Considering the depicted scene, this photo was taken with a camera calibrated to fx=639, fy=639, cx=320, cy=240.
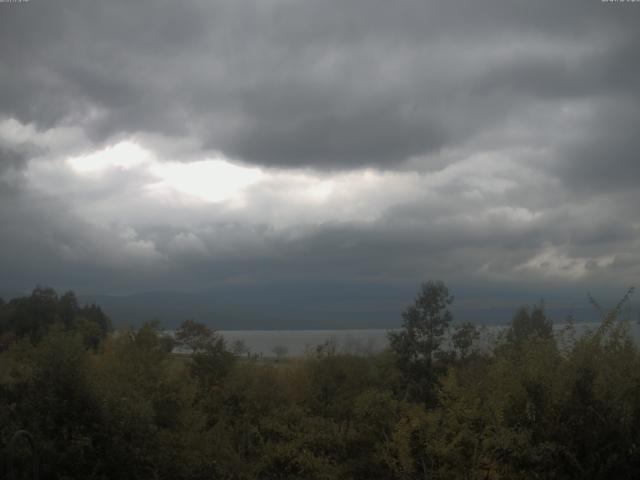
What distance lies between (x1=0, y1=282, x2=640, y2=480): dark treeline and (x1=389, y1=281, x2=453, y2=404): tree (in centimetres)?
24

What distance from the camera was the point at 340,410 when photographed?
34.2 m

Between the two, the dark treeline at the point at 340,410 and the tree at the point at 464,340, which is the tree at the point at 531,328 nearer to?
the dark treeline at the point at 340,410

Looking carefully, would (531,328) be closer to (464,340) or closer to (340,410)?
(340,410)

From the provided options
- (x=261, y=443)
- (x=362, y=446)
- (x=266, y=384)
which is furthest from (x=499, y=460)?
(x=266, y=384)

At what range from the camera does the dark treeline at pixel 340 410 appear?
1566cm

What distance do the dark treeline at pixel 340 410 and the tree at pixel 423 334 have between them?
236 mm

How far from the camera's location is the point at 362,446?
29.1 meters

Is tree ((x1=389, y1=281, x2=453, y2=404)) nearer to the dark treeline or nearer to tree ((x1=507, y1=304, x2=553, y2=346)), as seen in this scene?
the dark treeline

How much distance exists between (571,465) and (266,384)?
25.1m

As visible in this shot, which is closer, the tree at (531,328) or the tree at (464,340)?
the tree at (531,328)

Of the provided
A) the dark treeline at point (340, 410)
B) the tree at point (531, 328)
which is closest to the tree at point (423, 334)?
the dark treeline at point (340, 410)

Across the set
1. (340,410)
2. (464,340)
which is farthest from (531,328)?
(464,340)

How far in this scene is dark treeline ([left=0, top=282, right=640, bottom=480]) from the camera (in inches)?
616

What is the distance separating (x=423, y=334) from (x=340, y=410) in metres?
10.8
